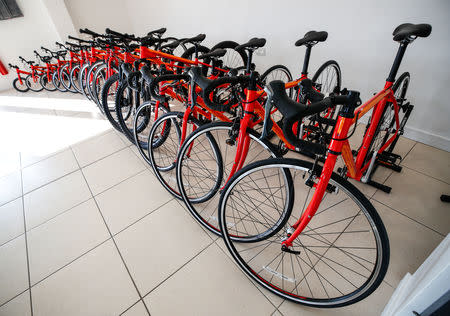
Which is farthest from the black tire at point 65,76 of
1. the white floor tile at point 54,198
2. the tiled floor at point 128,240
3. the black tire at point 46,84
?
the white floor tile at point 54,198

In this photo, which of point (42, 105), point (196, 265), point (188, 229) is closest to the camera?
point (196, 265)

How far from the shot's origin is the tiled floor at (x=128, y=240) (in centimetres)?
104

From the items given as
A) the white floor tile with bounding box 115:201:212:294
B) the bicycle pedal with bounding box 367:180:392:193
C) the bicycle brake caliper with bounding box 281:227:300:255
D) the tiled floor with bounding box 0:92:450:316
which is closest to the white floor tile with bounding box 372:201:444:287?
the tiled floor with bounding box 0:92:450:316

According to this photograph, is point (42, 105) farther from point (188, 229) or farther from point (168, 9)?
point (188, 229)

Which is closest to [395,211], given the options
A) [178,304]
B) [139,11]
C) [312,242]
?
[312,242]

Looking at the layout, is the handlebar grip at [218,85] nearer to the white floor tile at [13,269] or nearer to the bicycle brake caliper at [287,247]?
the bicycle brake caliper at [287,247]

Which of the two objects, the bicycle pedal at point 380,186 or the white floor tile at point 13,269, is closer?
the white floor tile at point 13,269

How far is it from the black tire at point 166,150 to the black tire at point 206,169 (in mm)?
99

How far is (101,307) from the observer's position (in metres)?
1.03

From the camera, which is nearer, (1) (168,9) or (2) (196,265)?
(2) (196,265)

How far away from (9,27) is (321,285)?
569 cm

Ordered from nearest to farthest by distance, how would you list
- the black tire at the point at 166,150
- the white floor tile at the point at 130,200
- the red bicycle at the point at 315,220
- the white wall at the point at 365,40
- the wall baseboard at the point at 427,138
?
the red bicycle at the point at 315,220, the black tire at the point at 166,150, the white floor tile at the point at 130,200, the white wall at the point at 365,40, the wall baseboard at the point at 427,138

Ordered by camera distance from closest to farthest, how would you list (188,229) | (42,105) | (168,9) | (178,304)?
(178,304)
(188,229)
(42,105)
(168,9)

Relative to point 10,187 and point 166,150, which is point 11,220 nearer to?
point 10,187
